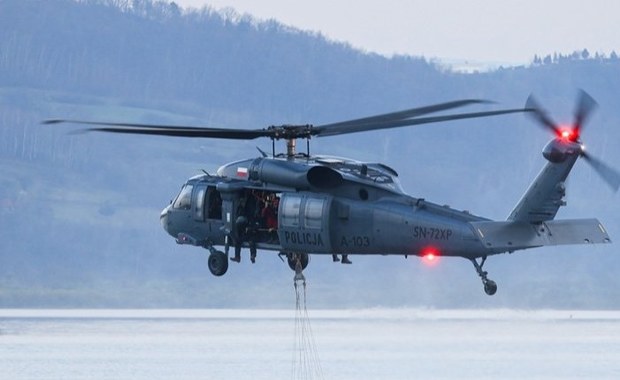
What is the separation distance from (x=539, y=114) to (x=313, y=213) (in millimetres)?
10875

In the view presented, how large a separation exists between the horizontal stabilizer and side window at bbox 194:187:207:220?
13.0m

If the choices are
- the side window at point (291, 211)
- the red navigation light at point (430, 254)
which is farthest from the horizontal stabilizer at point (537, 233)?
the side window at point (291, 211)

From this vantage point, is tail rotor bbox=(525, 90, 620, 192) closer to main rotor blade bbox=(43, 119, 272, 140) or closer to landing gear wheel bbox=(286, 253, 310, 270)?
main rotor blade bbox=(43, 119, 272, 140)

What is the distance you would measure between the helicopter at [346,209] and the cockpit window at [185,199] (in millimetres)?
37

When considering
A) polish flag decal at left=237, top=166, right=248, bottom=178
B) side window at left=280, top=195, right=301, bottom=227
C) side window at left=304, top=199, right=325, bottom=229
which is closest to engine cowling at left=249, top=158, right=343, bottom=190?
polish flag decal at left=237, top=166, right=248, bottom=178

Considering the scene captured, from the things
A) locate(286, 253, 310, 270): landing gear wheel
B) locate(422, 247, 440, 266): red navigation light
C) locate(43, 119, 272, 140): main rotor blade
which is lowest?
locate(422, 247, 440, 266): red navigation light

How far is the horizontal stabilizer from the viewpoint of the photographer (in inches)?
2329
